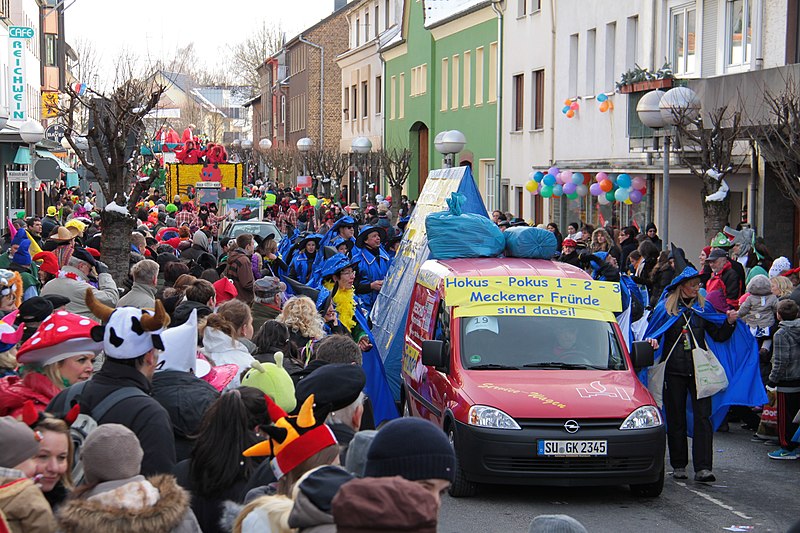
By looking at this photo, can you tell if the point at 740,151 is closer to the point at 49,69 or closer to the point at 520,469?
the point at 520,469

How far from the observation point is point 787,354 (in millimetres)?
11766

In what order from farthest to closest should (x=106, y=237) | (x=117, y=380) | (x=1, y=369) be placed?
1. (x=106, y=237)
2. (x=1, y=369)
3. (x=117, y=380)

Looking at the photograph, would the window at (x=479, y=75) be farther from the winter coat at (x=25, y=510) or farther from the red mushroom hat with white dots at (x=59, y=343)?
the winter coat at (x=25, y=510)

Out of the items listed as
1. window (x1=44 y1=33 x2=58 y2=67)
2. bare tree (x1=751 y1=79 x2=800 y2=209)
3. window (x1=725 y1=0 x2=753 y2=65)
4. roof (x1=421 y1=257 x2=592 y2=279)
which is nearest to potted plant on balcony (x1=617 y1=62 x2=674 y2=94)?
window (x1=725 y1=0 x2=753 y2=65)

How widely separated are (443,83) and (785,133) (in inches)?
1196

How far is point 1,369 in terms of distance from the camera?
663 cm

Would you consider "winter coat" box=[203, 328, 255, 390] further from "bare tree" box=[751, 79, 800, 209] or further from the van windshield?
"bare tree" box=[751, 79, 800, 209]

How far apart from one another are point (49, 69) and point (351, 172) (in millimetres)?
17594

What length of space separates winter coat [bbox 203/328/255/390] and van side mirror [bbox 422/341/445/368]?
2.65 meters

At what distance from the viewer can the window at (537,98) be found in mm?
36250

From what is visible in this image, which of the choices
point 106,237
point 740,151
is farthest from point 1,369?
point 740,151

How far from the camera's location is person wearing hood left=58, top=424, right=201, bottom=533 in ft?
13.4

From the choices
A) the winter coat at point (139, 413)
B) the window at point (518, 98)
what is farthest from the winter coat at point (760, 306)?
the window at point (518, 98)

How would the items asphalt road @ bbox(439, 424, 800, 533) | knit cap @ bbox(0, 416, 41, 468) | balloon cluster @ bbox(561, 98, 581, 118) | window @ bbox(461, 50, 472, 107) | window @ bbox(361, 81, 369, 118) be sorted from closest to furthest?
1. knit cap @ bbox(0, 416, 41, 468)
2. asphalt road @ bbox(439, 424, 800, 533)
3. balloon cluster @ bbox(561, 98, 581, 118)
4. window @ bbox(461, 50, 472, 107)
5. window @ bbox(361, 81, 369, 118)
